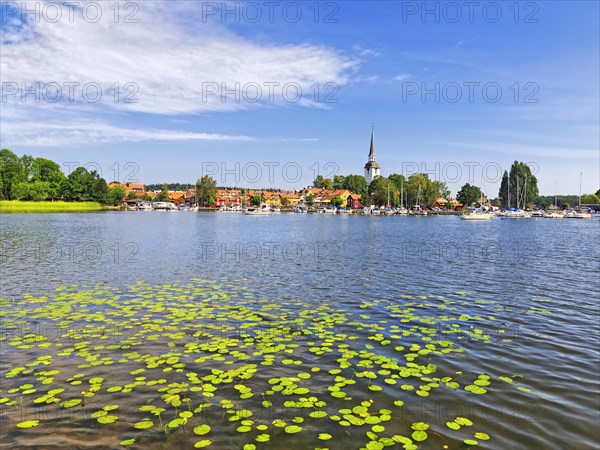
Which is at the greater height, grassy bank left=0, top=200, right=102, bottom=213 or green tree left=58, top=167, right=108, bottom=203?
green tree left=58, top=167, right=108, bottom=203

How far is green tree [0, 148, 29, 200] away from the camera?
13038 centimetres

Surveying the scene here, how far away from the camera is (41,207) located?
5089 inches

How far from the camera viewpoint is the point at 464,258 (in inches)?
1307

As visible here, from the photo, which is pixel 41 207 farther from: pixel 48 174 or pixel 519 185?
pixel 519 185

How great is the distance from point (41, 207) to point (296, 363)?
14777 cm

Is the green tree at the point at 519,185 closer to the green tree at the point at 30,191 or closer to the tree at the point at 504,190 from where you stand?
the tree at the point at 504,190

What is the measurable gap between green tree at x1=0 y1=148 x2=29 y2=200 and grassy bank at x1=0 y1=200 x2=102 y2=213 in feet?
27.3

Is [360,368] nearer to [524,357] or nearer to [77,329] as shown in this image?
[524,357]

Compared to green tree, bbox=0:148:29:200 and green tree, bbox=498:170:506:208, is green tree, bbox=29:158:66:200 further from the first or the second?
green tree, bbox=498:170:506:208

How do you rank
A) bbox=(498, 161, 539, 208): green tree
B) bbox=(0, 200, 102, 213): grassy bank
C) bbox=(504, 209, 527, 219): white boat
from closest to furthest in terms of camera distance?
bbox=(0, 200, 102, 213): grassy bank < bbox=(504, 209, 527, 219): white boat < bbox=(498, 161, 539, 208): green tree

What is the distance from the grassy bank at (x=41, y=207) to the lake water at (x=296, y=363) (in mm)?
121289

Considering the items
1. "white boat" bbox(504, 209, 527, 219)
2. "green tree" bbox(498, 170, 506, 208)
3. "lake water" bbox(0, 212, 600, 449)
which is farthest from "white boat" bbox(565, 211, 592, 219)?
"lake water" bbox(0, 212, 600, 449)

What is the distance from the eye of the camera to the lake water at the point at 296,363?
23.1ft

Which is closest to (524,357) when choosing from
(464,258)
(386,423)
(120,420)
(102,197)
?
(386,423)
